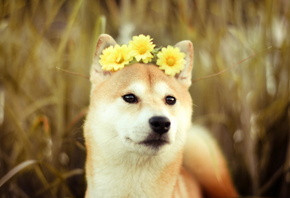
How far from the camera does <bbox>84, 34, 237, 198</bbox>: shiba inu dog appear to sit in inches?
49.6

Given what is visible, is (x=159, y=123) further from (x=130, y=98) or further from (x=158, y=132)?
(x=130, y=98)

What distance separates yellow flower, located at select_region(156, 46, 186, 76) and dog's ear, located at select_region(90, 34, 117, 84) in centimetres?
15

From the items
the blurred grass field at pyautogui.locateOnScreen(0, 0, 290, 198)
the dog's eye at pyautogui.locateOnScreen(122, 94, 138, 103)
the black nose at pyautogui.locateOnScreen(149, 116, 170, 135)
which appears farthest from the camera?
the blurred grass field at pyautogui.locateOnScreen(0, 0, 290, 198)

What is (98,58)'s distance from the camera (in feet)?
4.59

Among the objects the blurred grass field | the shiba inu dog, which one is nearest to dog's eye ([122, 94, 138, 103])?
the shiba inu dog

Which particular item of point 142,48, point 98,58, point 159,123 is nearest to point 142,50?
point 142,48

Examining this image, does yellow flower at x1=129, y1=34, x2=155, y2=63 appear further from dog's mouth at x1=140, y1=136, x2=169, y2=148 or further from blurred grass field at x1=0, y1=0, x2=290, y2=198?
blurred grass field at x1=0, y1=0, x2=290, y2=198

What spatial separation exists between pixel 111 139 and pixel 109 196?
16cm

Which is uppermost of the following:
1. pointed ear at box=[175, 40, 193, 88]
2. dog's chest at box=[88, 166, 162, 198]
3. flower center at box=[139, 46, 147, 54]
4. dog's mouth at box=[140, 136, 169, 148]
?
flower center at box=[139, 46, 147, 54]

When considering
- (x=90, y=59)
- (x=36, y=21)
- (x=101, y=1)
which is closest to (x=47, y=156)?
(x=90, y=59)

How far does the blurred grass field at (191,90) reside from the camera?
5.97 feet

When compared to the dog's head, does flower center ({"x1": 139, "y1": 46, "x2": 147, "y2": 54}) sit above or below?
above

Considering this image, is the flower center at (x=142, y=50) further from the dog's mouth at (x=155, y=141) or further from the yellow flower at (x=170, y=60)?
the dog's mouth at (x=155, y=141)

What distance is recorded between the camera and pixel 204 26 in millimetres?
2012
